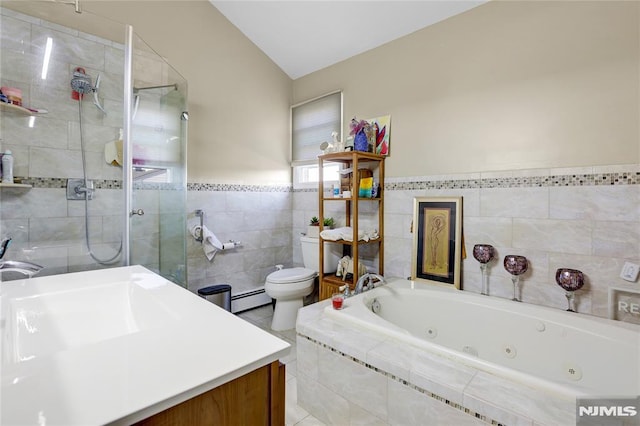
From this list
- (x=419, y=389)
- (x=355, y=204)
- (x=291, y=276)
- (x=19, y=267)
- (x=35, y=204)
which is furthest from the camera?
(x=291, y=276)

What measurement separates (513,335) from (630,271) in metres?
0.70

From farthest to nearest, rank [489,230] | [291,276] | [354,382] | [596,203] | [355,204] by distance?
1. [291,276]
2. [355,204]
3. [489,230]
4. [596,203]
5. [354,382]

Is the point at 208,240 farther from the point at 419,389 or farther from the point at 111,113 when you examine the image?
the point at 419,389

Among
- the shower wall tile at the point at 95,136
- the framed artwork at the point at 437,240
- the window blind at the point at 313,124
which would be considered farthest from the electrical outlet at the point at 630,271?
the shower wall tile at the point at 95,136

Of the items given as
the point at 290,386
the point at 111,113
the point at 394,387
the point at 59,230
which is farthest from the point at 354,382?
the point at 111,113

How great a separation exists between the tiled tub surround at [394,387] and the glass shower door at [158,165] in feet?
3.92

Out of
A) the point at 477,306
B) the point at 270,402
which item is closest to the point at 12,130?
the point at 270,402

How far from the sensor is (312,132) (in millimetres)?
3309

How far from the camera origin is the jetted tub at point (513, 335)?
1303mm

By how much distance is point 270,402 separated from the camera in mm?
728

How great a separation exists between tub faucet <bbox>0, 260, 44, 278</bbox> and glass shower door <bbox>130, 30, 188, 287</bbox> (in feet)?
1.52

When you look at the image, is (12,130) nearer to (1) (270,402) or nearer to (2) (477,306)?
(1) (270,402)

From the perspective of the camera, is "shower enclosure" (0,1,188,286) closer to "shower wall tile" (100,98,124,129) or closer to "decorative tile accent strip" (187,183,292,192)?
"shower wall tile" (100,98,124,129)

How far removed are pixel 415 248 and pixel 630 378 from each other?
136cm
